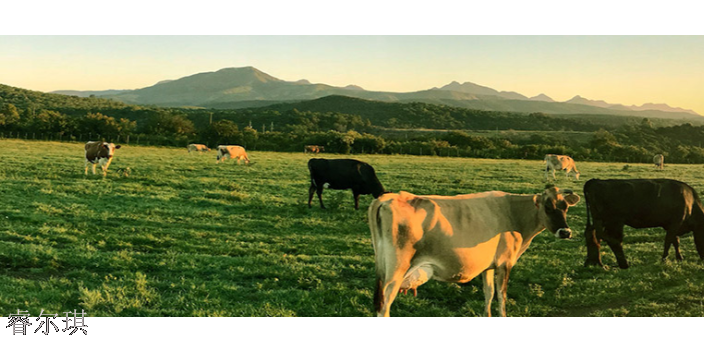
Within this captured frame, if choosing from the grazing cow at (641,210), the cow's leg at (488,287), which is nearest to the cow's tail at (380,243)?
the cow's leg at (488,287)

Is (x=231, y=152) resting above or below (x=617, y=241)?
above

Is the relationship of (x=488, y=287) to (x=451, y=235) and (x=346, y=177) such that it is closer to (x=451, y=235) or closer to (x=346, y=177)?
(x=451, y=235)

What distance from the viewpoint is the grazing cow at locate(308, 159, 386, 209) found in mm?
16234

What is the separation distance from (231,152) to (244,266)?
27.3m

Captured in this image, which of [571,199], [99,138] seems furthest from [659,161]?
[99,138]

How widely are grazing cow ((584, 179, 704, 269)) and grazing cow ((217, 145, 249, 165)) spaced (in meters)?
28.6

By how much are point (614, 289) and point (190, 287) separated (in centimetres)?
765

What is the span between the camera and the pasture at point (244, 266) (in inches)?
272

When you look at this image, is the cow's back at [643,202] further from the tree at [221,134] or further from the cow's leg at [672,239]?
the tree at [221,134]

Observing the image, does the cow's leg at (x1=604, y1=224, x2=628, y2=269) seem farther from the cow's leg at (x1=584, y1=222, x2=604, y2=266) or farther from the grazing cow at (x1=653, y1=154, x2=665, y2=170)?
the grazing cow at (x1=653, y1=154, x2=665, y2=170)

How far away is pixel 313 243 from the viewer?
11.3 metres

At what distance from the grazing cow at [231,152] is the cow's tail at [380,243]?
2984 cm

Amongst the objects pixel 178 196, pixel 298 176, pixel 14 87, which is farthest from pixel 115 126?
pixel 14 87

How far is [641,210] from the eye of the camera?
31.3 ft
